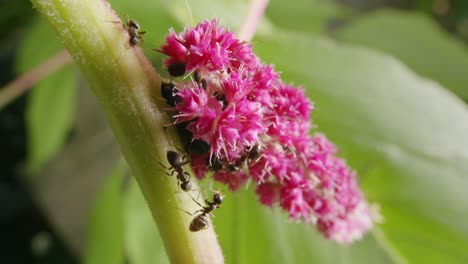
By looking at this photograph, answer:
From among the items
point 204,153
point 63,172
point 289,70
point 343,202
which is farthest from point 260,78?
point 63,172

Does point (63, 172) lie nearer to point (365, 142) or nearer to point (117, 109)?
point (365, 142)

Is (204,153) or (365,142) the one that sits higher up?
(204,153)

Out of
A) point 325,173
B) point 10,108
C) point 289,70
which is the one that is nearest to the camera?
point 325,173

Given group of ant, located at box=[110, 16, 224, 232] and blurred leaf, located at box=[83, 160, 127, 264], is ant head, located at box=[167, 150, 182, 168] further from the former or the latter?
blurred leaf, located at box=[83, 160, 127, 264]

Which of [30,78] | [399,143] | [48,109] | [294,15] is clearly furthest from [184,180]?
[48,109]

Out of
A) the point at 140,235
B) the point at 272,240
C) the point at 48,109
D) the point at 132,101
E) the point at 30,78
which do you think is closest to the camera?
the point at 132,101

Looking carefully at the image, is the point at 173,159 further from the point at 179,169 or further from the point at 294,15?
the point at 294,15
